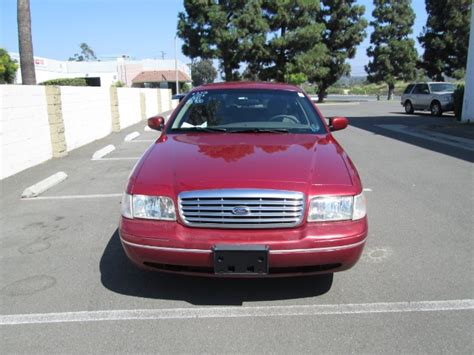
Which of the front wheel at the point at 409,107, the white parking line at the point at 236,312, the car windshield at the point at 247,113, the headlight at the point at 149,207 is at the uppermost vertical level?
the car windshield at the point at 247,113

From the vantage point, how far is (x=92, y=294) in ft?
11.7

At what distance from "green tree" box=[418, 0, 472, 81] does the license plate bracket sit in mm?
40358

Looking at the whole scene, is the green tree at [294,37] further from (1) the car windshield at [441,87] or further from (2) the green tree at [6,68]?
(2) the green tree at [6,68]

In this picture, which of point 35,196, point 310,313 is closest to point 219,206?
A: point 310,313

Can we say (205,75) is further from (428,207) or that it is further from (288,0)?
(428,207)

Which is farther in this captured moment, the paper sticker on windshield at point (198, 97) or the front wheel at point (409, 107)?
the front wheel at point (409, 107)

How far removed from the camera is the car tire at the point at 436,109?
2097 cm

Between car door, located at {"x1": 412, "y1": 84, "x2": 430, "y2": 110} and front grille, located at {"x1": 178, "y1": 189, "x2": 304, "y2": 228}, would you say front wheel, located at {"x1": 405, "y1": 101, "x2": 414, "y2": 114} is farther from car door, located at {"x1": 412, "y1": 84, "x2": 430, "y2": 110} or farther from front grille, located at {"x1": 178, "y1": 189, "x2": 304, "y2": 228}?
front grille, located at {"x1": 178, "y1": 189, "x2": 304, "y2": 228}

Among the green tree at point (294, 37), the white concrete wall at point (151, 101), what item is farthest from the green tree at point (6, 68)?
the green tree at point (294, 37)

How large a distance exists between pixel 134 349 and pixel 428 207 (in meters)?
4.43

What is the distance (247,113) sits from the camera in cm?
475

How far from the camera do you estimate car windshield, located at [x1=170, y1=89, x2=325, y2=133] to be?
450cm

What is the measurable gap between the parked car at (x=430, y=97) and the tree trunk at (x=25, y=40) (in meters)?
17.7

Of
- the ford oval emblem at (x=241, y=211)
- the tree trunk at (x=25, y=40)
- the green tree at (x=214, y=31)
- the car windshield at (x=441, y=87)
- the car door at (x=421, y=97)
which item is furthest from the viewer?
the green tree at (x=214, y=31)
